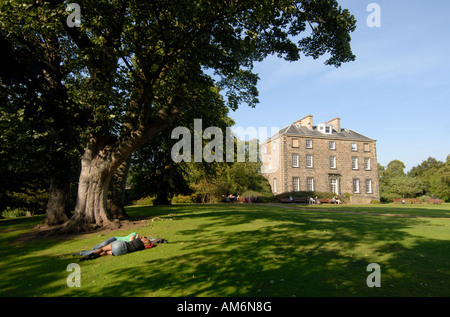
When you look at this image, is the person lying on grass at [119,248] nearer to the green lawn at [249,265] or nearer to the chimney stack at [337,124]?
the green lawn at [249,265]

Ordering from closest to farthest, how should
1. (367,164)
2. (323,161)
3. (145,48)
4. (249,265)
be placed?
(249,265) < (145,48) < (323,161) < (367,164)

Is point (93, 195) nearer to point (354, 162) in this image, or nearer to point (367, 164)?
point (354, 162)

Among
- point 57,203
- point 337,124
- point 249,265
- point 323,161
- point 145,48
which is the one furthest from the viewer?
point 337,124

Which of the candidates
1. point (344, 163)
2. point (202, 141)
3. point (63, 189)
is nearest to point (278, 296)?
point (63, 189)

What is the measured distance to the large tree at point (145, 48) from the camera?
32.7ft

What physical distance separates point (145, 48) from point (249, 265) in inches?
394

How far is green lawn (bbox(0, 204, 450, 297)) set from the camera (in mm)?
5242

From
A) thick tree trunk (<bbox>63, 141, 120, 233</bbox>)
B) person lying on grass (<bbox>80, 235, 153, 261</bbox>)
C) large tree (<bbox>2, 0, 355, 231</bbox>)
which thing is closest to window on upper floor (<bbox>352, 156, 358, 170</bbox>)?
large tree (<bbox>2, 0, 355, 231</bbox>)

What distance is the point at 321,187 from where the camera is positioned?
47125mm

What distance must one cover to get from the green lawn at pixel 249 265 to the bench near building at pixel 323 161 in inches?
1391

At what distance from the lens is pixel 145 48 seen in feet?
38.8

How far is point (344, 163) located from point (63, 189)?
45.9m

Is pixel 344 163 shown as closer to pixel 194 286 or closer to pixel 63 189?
pixel 63 189

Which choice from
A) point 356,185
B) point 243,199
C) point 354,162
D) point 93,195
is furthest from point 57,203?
point 354,162
